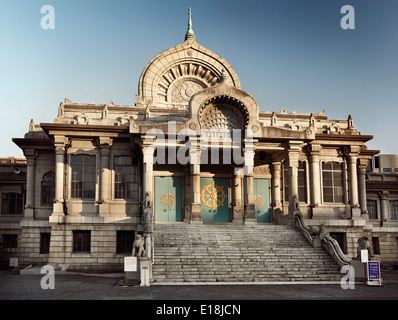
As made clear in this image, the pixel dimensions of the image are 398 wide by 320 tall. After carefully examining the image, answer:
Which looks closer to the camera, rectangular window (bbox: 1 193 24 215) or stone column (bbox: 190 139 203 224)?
stone column (bbox: 190 139 203 224)

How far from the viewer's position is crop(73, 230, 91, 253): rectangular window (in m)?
28.2

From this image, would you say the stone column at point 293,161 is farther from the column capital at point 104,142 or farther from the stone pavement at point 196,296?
the column capital at point 104,142

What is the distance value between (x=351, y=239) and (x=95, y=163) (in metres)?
17.6

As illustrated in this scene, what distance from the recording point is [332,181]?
31703 millimetres

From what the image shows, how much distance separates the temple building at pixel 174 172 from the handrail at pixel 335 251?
13.3 feet

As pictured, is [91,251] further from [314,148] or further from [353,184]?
[353,184]

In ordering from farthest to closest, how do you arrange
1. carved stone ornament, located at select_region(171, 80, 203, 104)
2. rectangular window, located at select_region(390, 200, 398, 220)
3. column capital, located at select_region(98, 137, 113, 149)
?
rectangular window, located at select_region(390, 200, 398, 220) → carved stone ornament, located at select_region(171, 80, 203, 104) → column capital, located at select_region(98, 137, 113, 149)

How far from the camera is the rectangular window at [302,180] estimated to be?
31.4 m

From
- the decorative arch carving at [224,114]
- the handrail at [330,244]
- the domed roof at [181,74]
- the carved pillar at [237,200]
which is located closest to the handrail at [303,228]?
the handrail at [330,244]

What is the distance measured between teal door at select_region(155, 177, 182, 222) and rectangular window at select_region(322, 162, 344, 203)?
1012cm

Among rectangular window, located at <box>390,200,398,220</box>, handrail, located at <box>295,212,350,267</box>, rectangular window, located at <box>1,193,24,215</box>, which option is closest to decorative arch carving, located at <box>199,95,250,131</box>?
handrail, located at <box>295,212,350,267</box>

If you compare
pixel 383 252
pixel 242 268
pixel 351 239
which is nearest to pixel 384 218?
pixel 383 252

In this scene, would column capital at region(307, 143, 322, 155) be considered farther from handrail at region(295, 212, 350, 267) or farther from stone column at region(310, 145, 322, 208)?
handrail at region(295, 212, 350, 267)
